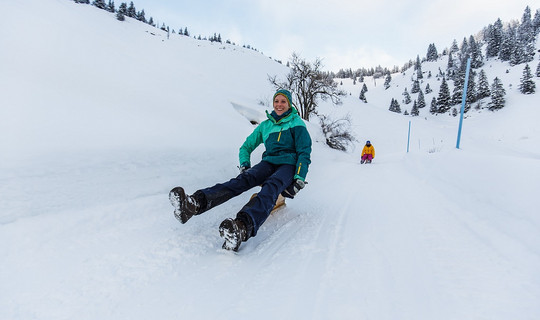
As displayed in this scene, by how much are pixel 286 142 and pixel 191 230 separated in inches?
58.4

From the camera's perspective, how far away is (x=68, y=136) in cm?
277

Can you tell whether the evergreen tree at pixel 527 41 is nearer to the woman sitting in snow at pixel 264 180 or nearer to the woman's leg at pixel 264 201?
the woman sitting in snow at pixel 264 180

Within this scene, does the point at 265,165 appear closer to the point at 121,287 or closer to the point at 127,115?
the point at 121,287

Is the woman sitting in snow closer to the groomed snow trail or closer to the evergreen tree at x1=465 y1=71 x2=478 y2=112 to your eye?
the groomed snow trail

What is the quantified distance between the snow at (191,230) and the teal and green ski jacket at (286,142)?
2.46 feet

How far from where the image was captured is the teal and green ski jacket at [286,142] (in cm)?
284

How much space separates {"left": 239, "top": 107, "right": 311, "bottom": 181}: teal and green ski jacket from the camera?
9.32 feet

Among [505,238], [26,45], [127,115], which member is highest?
[26,45]

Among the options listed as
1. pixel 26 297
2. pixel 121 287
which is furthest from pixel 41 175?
pixel 121 287

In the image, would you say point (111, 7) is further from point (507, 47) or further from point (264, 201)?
point (507, 47)

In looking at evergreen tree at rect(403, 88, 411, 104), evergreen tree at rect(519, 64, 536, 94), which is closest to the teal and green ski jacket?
evergreen tree at rect(519, 64, 536, 94)

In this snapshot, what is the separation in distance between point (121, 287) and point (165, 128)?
3.00 metres

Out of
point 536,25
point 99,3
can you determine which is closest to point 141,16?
point 99,3

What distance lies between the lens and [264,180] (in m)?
2.78
